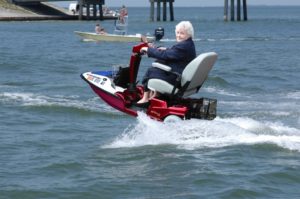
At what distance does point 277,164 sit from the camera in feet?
37.6

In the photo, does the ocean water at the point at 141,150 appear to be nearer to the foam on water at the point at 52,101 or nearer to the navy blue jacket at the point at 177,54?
the foam on water at the point at 52,101

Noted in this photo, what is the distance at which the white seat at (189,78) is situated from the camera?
1227 centimetres

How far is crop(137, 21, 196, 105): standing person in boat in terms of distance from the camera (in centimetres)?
1225

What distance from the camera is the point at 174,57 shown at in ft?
40.5

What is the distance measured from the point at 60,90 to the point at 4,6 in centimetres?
8257

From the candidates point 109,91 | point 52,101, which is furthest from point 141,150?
point 52,101

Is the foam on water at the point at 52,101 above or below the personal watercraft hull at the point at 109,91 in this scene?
below

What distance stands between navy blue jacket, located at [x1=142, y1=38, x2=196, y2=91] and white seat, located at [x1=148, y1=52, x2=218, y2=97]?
0.30 ft

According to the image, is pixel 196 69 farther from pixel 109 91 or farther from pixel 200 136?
pixel 109 91

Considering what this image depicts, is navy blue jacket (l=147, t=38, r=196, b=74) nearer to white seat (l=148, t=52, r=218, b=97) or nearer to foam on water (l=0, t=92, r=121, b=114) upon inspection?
white seat (l=148, t=52, r=218, b=97)

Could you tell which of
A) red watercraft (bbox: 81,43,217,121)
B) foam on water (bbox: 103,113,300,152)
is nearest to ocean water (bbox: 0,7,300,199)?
foam on water (bbox: 103,113,300,152)

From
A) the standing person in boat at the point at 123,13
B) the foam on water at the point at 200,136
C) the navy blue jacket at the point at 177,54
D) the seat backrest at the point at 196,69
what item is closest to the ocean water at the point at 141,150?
the foam on water at the point at 200,136

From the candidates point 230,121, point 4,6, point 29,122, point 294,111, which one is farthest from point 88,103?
point 4,6

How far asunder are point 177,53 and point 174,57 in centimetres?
8
